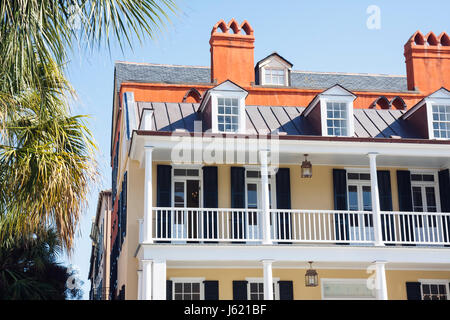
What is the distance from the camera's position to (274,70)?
27781mm

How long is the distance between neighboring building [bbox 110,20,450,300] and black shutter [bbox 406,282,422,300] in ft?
0.09

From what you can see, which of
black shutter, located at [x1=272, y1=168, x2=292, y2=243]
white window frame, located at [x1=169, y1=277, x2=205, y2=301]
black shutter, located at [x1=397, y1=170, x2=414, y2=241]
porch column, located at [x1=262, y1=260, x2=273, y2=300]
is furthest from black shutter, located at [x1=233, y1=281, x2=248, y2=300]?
black shutter, located at [x1=397, y1=170, x2=414, y2=241]

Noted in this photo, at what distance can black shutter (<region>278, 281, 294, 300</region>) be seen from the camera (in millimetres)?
17125

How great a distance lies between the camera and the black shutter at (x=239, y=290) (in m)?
16.9

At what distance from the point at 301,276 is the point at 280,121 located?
419cm

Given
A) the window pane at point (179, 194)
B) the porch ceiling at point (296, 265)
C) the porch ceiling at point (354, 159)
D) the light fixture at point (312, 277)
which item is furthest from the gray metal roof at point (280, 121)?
the light fixture at point (312, 277)

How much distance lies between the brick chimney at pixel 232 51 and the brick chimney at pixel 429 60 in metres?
5.93

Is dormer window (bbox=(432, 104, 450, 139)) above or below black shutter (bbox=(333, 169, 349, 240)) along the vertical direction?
above

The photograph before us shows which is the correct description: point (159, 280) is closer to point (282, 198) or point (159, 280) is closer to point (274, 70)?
point (282, 198)

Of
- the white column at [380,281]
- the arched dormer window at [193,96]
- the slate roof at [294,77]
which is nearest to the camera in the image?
the white column at [380,281]

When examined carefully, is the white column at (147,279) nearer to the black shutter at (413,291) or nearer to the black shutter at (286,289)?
the black shutter at (286,289)

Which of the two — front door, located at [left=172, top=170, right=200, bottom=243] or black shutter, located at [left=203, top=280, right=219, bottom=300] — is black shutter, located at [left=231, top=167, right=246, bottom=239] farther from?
black shutter, located at [left=203, top=280, right=219, bottom=300]
